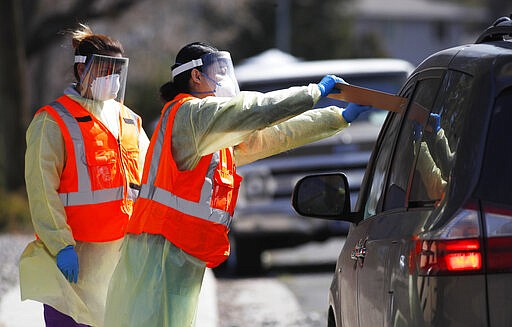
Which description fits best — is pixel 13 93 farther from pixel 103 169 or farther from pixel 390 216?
pixel 390 216

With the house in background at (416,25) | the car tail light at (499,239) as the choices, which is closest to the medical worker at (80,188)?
the car tail light at (499,239)

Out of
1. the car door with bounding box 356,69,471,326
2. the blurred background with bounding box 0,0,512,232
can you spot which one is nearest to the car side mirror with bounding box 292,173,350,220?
the car door with bounding box 356,69,471,326

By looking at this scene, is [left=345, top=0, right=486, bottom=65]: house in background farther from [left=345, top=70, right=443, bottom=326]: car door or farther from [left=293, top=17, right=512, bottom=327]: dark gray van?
[left=293, top=17, right=512, bottom=327]: dark gray van

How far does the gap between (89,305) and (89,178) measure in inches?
24.4

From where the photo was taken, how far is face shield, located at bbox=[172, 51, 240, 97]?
5230mm

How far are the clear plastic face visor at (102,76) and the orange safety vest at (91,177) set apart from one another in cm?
10

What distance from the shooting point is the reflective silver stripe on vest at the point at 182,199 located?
16.3 feet

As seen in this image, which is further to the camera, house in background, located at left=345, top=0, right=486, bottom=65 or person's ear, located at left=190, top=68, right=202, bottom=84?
house in background, located at left=345, top=0, right=486, bottom=65

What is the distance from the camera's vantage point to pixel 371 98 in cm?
483

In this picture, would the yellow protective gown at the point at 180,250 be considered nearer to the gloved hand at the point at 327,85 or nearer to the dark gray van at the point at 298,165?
the gloved hand at the point at 327,85

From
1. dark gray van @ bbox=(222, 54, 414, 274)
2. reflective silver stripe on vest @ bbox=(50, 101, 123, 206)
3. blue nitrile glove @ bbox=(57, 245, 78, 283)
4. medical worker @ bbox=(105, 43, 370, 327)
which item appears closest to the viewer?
medical worker @ bbox=(105, 43, 370, 327)

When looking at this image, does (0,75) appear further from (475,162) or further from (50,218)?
(475,162)

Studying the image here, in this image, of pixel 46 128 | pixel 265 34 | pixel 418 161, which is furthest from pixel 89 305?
pixel 265 34

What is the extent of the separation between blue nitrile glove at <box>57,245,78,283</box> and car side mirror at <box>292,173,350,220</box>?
139 centimetres
